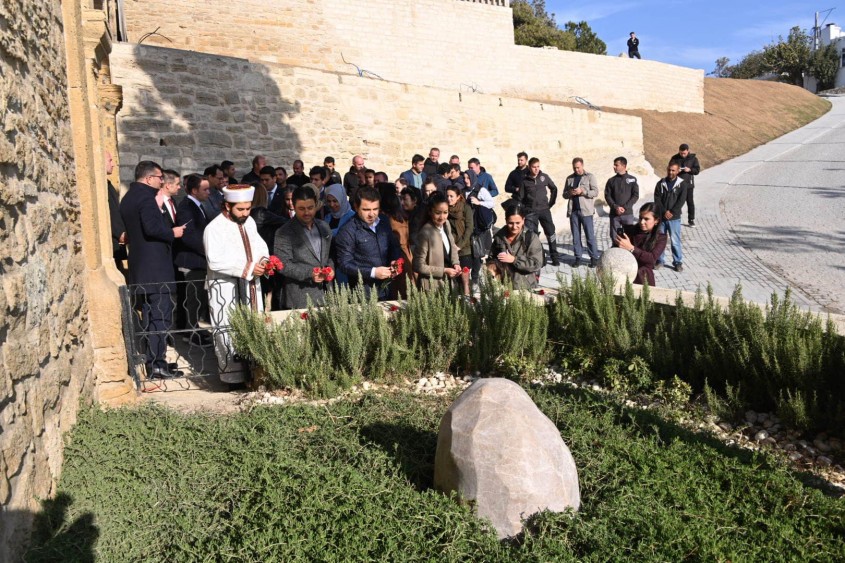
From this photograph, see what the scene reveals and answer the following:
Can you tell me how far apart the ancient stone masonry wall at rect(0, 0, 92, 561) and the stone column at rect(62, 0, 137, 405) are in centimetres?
20

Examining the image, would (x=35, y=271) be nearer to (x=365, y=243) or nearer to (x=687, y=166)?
(x=365, y=243)

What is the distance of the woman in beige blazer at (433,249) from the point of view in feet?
22.0

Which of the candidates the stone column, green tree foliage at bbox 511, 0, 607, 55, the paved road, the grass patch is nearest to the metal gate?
the stone column

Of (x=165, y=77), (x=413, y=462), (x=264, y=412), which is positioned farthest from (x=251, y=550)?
(x=165, y=77)

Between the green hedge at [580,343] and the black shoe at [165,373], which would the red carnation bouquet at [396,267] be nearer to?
the green hedge at [580,343]

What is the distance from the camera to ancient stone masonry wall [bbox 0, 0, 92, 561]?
10.8 feet

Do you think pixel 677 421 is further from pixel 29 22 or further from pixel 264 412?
pixel 29 22

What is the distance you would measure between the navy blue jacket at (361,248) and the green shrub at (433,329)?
68 cm

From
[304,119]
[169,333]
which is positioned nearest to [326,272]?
[169,333]

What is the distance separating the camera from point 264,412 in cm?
513

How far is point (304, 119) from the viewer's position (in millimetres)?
15070

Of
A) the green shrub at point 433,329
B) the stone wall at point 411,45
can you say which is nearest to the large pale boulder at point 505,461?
the green shrub at point 433,329

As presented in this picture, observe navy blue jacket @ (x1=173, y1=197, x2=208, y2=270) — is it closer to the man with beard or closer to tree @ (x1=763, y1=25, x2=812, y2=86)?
the man with beard

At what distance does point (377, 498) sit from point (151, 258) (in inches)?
157
